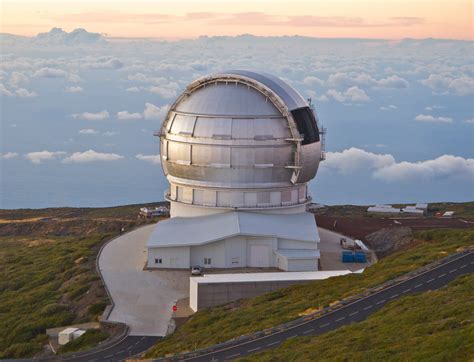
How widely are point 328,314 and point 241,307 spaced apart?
7263 mm

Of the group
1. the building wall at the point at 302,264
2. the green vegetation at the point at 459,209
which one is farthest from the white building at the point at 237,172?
the green vegetation at the point at 459,209

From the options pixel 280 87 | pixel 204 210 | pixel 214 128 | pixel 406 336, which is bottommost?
pixel 406 336

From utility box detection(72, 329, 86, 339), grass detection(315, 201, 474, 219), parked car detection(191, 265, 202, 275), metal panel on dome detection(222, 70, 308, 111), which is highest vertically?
metal panel on dome detection(222, 70, 308, 111)

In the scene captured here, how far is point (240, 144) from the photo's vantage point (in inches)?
2188

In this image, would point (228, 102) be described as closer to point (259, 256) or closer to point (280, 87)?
point (280, 87)

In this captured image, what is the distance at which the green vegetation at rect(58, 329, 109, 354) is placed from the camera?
4034 cm

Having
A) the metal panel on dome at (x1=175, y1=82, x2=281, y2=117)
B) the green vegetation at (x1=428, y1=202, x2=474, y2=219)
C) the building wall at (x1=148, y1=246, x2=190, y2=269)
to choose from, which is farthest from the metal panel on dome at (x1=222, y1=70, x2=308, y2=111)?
the green vegetation at (x1=428, y1=202, x2=474, y2=219)

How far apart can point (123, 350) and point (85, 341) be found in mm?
2651

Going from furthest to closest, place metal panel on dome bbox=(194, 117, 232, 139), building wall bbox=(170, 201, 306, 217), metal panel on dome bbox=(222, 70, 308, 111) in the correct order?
metal panel on dome bbox=(222, 70, 308, 111), building wall bbox=(170, 201, 306, 217), metal panel on dome bbox=(194, 117, 232, 139)

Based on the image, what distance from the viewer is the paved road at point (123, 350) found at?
38.2m

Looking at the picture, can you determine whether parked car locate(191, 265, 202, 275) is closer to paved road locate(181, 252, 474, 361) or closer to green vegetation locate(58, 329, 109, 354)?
green vegetation locate(58, 329, 109, 354)

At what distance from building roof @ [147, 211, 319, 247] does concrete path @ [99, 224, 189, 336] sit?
7.54 feet

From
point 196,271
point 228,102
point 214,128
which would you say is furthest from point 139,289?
point 228,102

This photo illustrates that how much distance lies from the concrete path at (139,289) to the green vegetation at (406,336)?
1283 centimetres
